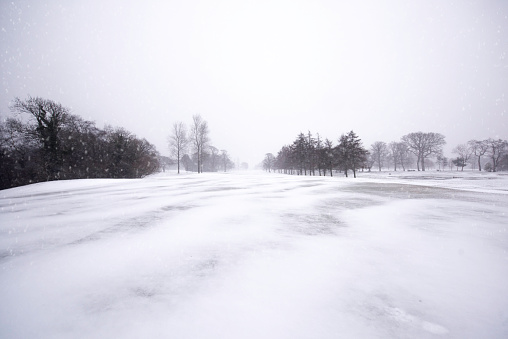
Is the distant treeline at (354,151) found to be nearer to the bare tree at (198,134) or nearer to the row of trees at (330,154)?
the row of trees at (330,154)

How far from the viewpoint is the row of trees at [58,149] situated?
2556 cm

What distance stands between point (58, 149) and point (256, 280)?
115 ft

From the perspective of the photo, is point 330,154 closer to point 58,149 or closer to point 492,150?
point 58,149

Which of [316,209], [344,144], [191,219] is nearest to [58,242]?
[191,219]

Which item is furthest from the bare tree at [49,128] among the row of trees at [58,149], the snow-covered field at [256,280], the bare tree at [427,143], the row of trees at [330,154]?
the bare tree at [427,143]

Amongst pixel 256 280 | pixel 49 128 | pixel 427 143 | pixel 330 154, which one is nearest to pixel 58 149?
pixel 49 128

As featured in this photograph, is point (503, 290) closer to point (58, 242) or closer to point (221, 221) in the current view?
point (221, 221)

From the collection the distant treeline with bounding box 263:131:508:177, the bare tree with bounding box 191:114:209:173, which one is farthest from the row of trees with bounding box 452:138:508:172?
the bare tree with bounding box 191:114:209:173

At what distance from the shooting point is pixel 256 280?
254cm

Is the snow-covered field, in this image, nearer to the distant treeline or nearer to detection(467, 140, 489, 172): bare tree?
the distant treeline

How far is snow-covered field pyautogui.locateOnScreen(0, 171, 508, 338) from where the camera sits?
6.06ft

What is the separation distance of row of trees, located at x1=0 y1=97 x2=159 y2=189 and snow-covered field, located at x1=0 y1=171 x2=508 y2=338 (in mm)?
29202

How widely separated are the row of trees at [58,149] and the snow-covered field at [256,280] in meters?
29.2

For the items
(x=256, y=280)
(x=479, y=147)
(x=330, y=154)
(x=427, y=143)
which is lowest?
(x=256, y=280)
